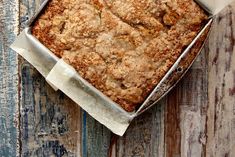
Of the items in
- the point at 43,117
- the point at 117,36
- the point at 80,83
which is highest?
the point at 117,36

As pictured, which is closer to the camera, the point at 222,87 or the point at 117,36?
the point at 117,36

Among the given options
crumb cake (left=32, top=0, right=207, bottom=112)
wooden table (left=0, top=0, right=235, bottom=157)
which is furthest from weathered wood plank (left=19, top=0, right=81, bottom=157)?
crumb cake (left=32, top=0, right=207, bottom=112)

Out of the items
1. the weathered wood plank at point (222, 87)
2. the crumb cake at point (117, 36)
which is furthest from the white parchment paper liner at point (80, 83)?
the weathered wood plank at point (222, 87)

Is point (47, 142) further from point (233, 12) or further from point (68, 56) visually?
point (233, 12)

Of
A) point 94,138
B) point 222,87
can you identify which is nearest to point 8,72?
point 94,138

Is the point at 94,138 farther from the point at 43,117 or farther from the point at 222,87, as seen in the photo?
the point at 222,87

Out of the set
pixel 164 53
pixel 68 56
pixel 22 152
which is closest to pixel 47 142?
pixel 22 152

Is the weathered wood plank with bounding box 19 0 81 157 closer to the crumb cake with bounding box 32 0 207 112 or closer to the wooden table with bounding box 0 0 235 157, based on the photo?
the wooden table with bounding box 0 0 235 157
